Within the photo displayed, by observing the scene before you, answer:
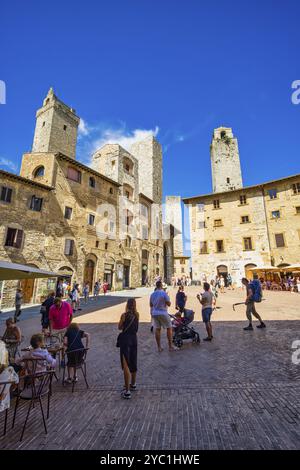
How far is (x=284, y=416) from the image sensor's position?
10.1 ft

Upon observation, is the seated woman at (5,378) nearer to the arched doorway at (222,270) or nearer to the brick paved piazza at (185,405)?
the brick paved piazza at (185,405)

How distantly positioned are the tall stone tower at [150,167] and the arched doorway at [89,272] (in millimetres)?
17738

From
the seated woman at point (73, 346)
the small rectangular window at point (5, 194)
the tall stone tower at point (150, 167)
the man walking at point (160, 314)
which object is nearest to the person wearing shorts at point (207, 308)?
the man walking at point (160, 314)

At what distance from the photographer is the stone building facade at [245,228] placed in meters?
24.8

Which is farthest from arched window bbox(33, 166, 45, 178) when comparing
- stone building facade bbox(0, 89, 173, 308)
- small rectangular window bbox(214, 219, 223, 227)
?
small rectangular window bbox(214, 219, 223, 227)

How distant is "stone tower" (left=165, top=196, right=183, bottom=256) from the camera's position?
148 feet

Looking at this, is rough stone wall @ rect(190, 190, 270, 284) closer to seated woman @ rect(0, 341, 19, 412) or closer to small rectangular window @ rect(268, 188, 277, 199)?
small rectangular window @ rect(268, 188, 277, 199)

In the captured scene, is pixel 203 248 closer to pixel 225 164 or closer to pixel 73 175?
pixel 225 164

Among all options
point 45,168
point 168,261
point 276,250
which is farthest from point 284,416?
point 168,261

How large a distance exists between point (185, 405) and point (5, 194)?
19.1 m

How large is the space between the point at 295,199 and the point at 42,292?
89.4ft

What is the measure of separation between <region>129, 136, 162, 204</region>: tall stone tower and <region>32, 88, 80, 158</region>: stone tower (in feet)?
40.5
